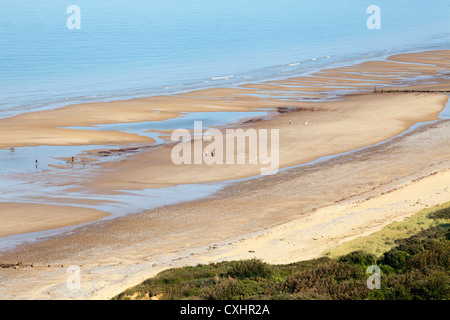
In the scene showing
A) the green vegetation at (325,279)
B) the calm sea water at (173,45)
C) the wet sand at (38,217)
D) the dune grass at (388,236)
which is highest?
the calm sea water at (173,45)

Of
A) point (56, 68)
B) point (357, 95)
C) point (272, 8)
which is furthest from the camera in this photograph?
point (272, 8)

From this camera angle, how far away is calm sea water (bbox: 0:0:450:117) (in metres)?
57.5

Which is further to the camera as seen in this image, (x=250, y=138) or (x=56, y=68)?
(x=56, y=68)

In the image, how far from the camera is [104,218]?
20828mm

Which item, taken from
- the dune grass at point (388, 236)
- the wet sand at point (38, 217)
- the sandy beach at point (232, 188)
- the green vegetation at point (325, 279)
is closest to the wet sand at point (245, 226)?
the sandy beach at point (232, 188)

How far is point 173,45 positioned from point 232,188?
69674mm

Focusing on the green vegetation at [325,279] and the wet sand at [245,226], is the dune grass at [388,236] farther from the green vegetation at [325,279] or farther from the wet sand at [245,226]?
the wet sand at [245,226]

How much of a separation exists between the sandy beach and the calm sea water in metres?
11.7

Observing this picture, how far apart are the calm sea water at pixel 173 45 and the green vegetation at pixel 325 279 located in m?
34.8

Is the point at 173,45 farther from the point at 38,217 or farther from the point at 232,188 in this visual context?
the point at 38,217

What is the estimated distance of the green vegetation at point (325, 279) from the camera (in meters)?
9.55

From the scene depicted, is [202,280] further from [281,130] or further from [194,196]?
[281,130]
